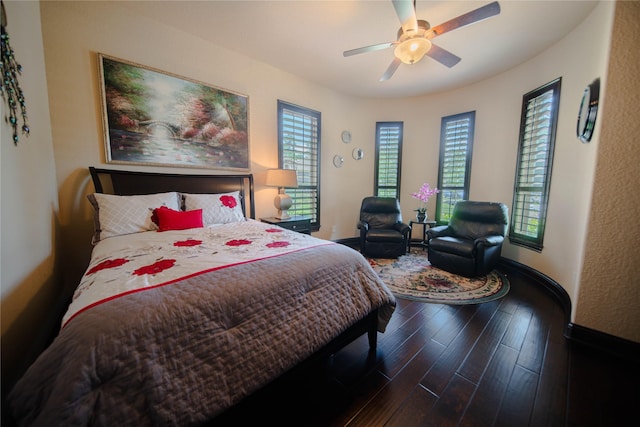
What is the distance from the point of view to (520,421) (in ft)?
3.71

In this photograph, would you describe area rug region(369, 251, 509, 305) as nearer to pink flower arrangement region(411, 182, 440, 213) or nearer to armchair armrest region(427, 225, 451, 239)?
armchair armrest region(427, 225, 451, 239)

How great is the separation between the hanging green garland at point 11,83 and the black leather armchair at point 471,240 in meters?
4.02

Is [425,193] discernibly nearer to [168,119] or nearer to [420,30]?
[420,30]

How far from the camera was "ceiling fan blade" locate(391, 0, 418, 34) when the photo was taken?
169cm

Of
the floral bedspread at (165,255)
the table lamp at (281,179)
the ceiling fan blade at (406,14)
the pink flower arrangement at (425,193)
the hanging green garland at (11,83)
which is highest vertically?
the ceiling fan blade at (406,14)

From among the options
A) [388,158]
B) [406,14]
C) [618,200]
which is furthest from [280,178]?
[618,200]

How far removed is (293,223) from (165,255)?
1.91 metres

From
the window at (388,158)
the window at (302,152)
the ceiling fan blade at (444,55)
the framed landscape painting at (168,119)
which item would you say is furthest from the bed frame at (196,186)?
the window at (388,158)

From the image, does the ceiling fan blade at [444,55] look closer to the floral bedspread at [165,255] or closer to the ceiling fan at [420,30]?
the ceiling fan at [420,30]

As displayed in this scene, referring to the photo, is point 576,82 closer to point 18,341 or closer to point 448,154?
point 448,154

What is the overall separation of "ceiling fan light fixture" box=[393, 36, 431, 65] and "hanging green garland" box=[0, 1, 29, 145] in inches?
107

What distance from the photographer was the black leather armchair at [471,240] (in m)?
2.77

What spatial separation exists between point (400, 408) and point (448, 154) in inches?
163

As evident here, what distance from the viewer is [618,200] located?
5.05ft
